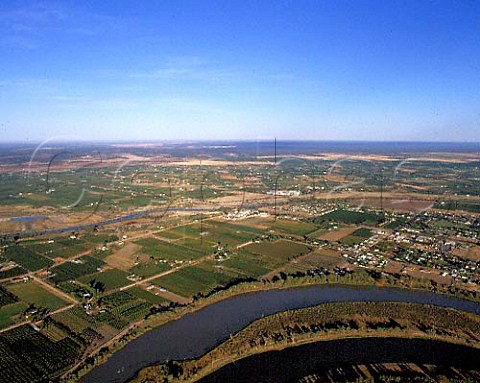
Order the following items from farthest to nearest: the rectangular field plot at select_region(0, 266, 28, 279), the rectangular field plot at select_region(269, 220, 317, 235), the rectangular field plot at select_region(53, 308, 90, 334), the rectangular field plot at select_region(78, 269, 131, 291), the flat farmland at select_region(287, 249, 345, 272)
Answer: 1. the rectangular field plot at select_region(269, 220, 317, 235)
2. the flat farmland at select_region(287, 249, 345, 272)
3. the rectangular field plot at select_region(0, 266, 28, 279)
4. the rectangular field plot at select_region(78, 269, 131, 291)
5. the rectangular field plot at select_region(53, 308, 90, 334)

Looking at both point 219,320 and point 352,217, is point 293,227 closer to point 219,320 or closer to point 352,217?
point 352,217

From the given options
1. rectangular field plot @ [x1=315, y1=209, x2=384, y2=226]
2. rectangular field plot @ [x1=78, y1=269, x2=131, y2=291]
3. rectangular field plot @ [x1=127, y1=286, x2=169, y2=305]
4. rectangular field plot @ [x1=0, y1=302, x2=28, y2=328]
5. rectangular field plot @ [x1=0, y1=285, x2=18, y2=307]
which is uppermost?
rectangular field plot @ [x1=315, y1=209, x2=384, y2=226]

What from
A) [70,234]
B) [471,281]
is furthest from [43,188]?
[471,281]

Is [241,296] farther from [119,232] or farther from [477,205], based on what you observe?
[477,205]

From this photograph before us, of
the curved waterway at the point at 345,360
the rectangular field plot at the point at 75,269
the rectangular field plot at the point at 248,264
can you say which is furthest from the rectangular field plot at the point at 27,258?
the curved waterway at the point at 345,360

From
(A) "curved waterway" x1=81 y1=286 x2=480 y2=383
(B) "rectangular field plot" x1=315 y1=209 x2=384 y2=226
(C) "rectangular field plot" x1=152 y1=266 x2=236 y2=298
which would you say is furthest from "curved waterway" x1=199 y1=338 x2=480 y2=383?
(B) "rectangular field plot" x1=315 y1=209 x2=384 y2=226

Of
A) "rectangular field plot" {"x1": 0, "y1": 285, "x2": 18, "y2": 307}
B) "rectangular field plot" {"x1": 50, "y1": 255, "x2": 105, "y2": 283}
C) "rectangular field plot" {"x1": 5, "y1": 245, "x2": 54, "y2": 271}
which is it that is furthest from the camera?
"rectangular field plot" {"x1": 5, "y1": 245, "x2": 54, "y2": 271}

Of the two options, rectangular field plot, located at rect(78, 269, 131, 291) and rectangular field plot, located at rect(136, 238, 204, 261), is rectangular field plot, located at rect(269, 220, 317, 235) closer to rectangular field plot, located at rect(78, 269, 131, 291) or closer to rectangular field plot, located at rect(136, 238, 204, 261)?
rectangular field plot, located at rect(136, 238, 204, 261)
